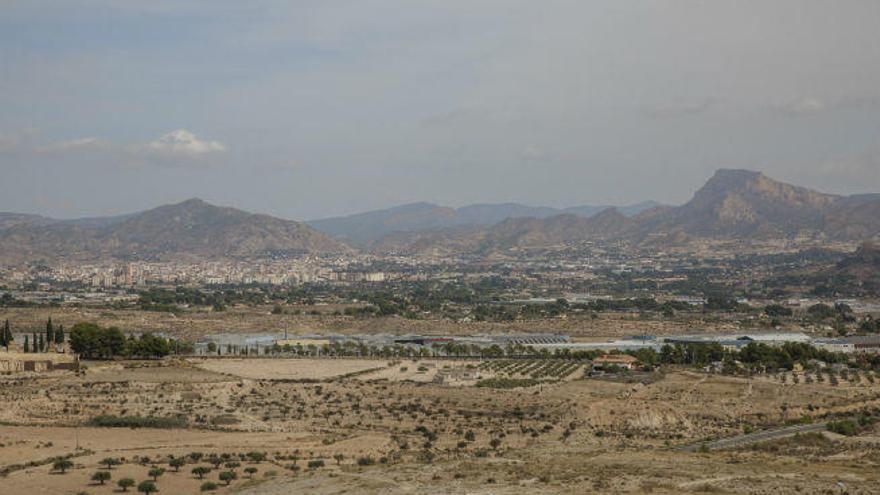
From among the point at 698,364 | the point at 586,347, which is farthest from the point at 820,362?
the point at 586,347

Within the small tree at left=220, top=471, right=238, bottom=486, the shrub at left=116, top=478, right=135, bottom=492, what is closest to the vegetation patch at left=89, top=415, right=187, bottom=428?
the small tree at left=220, top=471, right=238, bottom=486

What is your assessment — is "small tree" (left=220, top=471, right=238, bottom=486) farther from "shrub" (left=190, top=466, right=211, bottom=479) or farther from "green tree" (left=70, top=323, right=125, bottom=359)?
"green tree" (left=70, top=323, right=125, bottom=359)

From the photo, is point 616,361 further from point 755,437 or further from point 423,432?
A: point 423,432

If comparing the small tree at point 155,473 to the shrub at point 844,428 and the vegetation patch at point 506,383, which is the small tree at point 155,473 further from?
the vegetation patch at point 506,383

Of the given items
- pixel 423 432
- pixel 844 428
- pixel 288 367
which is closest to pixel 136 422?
pixel 423 432

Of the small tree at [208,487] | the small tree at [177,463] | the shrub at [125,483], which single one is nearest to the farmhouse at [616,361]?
the small tree at [177,463]
